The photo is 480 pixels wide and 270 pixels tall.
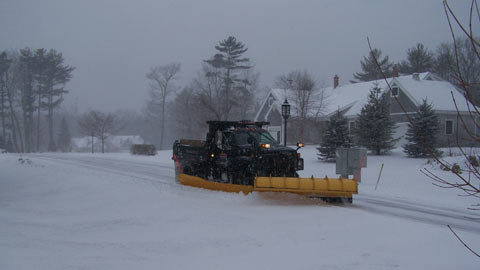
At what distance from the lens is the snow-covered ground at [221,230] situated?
5.55m

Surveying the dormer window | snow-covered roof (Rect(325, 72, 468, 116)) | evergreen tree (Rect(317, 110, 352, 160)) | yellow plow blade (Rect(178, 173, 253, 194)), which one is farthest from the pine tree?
the dormer window

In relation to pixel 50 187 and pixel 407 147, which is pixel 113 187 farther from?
pixel 407 147

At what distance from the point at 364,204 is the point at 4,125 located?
55.1 m

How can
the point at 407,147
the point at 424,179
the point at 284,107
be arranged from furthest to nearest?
the point at 407,147 < the point at 284,107 < the point at 424,179

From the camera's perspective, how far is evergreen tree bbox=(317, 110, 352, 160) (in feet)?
74.0

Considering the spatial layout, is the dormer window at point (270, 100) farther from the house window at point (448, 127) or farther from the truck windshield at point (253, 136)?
the truck windshield at point (253, 136)

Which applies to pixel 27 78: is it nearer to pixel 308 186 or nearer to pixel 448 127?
pixel 448 127

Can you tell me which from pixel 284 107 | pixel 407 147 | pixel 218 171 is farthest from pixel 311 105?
pixel 218 171

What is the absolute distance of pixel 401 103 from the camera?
31953mm

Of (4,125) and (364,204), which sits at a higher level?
(4,125)

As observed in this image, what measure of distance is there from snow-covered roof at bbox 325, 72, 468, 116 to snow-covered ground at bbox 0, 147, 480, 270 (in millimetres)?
23222

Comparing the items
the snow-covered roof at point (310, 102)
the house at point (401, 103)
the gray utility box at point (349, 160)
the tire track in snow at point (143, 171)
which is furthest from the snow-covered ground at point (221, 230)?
the snow-covered roof at point (310, 102)

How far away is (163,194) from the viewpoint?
11.0 meters

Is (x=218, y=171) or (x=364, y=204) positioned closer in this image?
(x=364, y=204)
